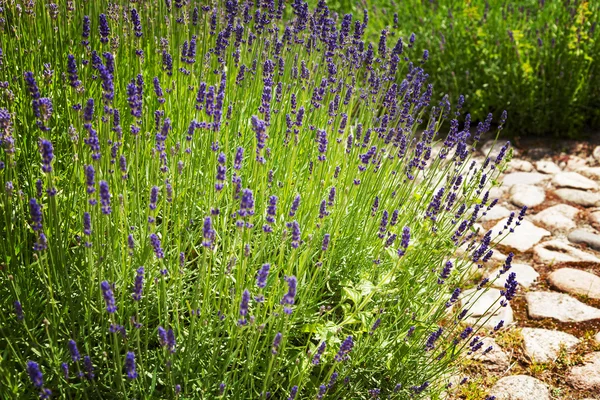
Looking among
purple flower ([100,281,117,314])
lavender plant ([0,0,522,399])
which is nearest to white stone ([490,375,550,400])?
lavender plant ([0,0,522,399])

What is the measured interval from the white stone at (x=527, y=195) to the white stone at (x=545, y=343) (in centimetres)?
173

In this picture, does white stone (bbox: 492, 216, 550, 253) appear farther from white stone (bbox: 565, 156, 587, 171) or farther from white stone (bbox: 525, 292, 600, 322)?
white stone (bbox: 565, 156, 587, 171)

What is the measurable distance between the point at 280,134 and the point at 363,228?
86 centimetres

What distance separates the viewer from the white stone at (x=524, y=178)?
5.31 metres

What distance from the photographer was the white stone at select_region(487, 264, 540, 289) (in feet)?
12.9

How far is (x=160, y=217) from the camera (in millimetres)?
2775

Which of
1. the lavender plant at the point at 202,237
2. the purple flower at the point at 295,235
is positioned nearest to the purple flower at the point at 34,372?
the lavender plant at the point at 202,237

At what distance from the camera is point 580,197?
193 inches

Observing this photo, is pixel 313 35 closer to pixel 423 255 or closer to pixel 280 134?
pixel 280 134

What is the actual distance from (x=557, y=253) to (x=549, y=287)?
18.4 inches

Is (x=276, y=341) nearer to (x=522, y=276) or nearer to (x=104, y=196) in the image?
(x=104, y=196)

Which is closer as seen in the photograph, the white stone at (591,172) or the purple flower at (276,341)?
the purple flower at (276,341)

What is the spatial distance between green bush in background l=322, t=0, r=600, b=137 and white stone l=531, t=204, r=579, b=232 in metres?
1.43

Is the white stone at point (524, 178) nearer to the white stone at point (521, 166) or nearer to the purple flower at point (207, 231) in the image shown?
the white stone at point (521, 166)
